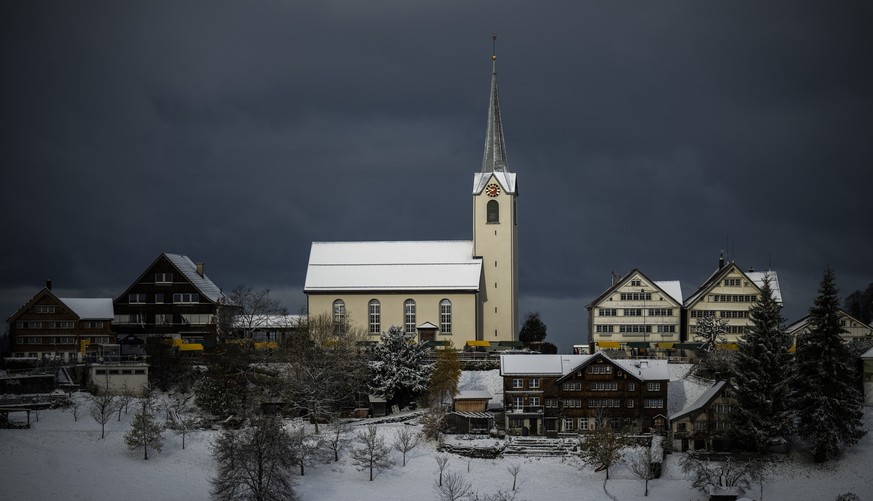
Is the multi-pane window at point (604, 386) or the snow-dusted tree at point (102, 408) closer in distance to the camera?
the snow-dusted tree at point (102, 408)

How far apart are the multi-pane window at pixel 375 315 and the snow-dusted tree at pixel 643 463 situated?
34.5 meters

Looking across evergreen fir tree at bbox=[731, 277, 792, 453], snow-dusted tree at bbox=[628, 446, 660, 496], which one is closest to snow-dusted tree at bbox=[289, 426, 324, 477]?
snow-dusted tree at bbox=[628, 446, 660, 496]

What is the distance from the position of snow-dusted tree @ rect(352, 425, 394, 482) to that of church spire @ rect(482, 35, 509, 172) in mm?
40949

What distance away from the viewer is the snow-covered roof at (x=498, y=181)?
9338cm

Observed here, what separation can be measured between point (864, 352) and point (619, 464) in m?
21.6

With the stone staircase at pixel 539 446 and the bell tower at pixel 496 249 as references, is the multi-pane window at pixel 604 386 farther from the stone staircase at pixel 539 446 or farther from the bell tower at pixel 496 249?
the bell tower at pixel 496 249

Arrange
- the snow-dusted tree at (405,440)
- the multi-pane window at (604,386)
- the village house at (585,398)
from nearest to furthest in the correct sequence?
1. the snow-dusted tree at (405,440)
2. the village house at (585,398)
3. the multi-pane window at (604,386)

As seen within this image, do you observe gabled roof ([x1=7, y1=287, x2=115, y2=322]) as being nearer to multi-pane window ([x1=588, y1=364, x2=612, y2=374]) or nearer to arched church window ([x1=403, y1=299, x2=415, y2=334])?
arched church window ([x1=403, y1=299, x2=415, y2=334])

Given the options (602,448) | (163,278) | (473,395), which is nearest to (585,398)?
(473,395)

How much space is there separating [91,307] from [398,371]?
36.1 meters

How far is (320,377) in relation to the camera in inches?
2643

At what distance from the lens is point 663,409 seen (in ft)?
211

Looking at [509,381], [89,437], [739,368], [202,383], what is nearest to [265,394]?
[202,383]

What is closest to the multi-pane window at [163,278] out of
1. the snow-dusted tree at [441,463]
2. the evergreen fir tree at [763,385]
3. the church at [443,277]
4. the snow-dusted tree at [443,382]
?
the church at [443,277]
